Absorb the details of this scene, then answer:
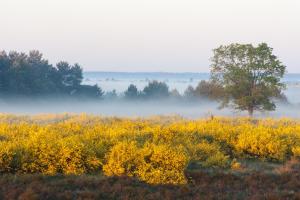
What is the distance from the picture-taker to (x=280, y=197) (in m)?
12.6

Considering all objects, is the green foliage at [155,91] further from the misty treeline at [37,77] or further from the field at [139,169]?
the field at [139,169]

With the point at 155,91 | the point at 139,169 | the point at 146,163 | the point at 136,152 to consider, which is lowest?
the point at 155,91

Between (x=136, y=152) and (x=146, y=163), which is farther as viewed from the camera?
(x=136, y=152)

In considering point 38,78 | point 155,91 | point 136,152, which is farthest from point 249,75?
point 155,91

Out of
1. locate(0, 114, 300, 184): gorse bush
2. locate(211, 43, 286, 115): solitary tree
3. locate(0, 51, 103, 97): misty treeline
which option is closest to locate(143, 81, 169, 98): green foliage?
locate(0, 51, 103, 97): misty treeline

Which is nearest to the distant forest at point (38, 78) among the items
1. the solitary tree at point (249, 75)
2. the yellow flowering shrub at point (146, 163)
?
the solitary tree at point (249, 75)

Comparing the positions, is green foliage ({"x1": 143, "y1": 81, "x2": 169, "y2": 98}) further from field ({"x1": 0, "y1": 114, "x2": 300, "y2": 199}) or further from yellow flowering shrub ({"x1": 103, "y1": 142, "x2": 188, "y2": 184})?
yellow flowering shrub ({"x1": 103, "y1": 142, "x2": 188, "y2": 184})

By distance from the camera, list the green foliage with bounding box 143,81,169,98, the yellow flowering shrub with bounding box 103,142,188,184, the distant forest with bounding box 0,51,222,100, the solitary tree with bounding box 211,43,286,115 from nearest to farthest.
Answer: the yellow flowering shrub with bounding box 103,142,188,184 → the solitary tree with bounding box 211,43,286,115 → the distant forest with bounding box 0,51,222,100 → the green foliage with bounding box 143,81,169,98

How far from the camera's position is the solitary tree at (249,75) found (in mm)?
41125

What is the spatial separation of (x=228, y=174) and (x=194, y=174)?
110 centimetres

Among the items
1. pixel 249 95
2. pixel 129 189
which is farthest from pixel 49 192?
pixel 249 95

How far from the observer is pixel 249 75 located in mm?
41719

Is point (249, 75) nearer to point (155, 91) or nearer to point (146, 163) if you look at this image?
point (146, 163)

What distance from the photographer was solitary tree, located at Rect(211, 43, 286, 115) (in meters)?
41.1
